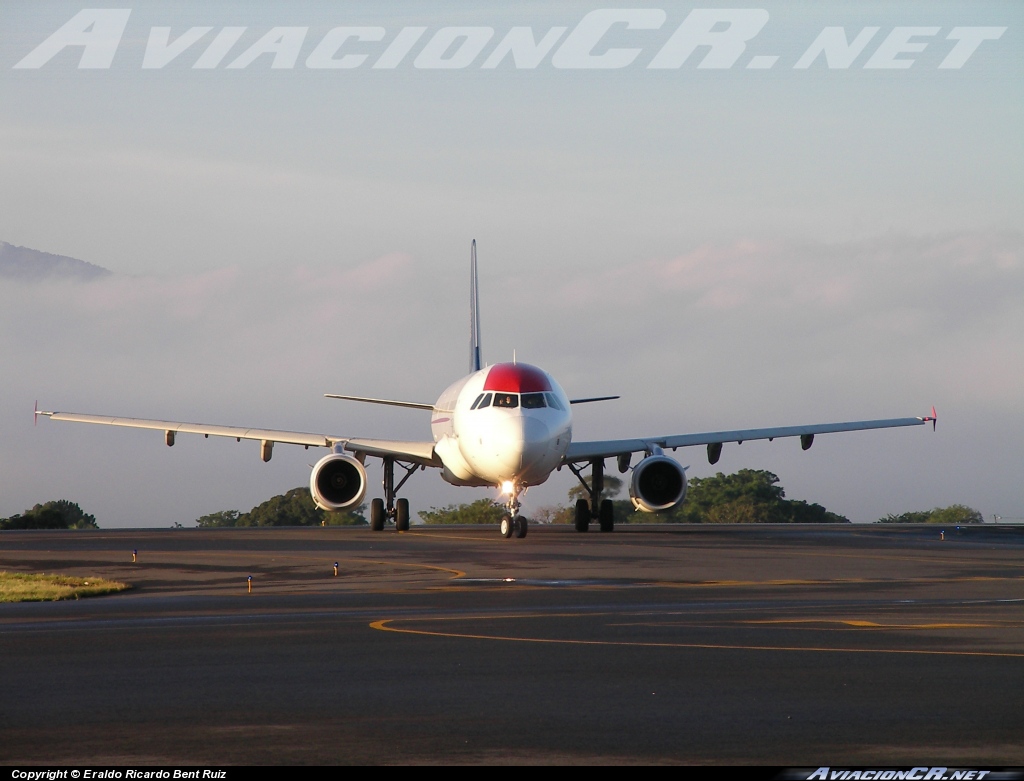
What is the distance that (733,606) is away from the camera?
1753 centimetres

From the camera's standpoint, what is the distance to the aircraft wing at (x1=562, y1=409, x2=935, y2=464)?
4134 cm

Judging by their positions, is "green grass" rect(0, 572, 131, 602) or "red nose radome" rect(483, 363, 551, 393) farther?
"red nose radome" rect(483, 363, 551, 393)

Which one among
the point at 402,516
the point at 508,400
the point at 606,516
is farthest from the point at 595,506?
the point at 508,400

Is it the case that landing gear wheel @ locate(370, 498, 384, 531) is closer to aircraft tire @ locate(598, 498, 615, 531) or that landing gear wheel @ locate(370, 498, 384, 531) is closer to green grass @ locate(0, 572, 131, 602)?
aircraft tire @ locate(598, 498, 615, 531)

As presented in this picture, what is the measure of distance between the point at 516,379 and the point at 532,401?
29.3 inches

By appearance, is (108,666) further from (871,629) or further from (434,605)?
(871,629)

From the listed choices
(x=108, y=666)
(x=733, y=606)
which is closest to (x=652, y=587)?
(x=733, y=606)

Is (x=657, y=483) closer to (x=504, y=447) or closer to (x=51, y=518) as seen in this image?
(x=504, y=447)

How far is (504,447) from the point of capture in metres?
34.7

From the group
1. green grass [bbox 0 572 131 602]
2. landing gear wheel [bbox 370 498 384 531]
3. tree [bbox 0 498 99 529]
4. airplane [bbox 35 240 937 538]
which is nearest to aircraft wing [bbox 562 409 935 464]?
airplane [bbox 35 240 937 538]

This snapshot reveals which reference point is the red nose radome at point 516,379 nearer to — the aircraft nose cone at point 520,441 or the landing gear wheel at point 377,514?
the aircraft nose cone at point 520,441

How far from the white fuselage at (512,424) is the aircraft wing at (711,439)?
3.46m

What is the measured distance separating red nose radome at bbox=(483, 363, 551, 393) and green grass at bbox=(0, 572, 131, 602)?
1435 cm

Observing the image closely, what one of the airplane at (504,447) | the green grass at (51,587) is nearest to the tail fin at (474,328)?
the airplane at (504,447)
